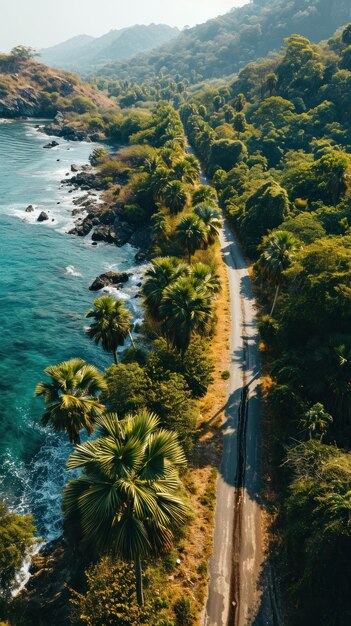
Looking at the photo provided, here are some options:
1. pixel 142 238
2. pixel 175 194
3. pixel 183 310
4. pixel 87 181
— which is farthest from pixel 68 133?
pixel 183 310

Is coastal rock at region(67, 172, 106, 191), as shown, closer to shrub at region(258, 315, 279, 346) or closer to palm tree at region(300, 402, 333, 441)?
shrub at region(258, 315, 279, 346)

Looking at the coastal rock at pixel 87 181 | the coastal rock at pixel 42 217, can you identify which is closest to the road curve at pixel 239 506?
the coastal rock at pixel 42 217

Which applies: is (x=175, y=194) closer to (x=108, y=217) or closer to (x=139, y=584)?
(x=108, y=217)

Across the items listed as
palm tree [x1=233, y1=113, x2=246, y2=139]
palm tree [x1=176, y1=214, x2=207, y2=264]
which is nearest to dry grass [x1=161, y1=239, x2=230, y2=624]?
palm tree [x1=176, y1=214, x2=207, y2=264]

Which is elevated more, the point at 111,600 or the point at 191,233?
the point at 191,233

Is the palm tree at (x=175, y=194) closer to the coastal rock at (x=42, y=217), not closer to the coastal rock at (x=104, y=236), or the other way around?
the coastal rock at (x=104, y=236)
